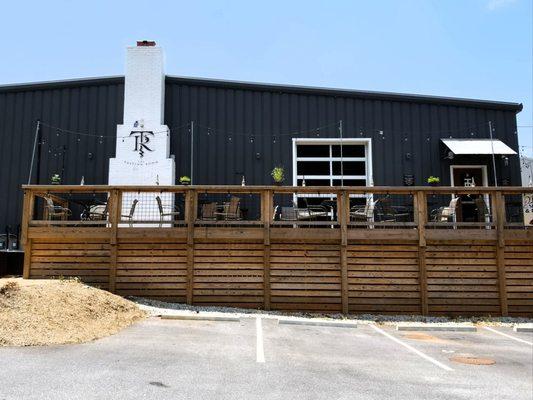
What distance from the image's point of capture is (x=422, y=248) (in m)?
8.89

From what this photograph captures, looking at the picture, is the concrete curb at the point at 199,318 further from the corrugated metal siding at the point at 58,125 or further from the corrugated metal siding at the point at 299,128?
the corrugated metal siding at the point at 58,125

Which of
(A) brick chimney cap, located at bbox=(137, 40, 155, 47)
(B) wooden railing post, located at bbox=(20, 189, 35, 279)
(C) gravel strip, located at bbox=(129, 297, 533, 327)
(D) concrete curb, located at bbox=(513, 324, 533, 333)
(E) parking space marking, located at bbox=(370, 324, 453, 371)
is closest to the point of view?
(E) parking space marking, located at bbox=(370, 324, 453, 371)

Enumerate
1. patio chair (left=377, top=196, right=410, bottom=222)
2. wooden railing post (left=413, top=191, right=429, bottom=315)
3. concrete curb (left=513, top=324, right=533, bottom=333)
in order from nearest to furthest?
concrete curb (left=513, top=324, right=533, bottom=333) → wooden railing post (left=413, top=191, right=429, bottom=315) → patio chair (left=377, top=196, right=410, bottom=222)

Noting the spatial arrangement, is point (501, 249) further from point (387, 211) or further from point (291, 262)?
point (291, 262)

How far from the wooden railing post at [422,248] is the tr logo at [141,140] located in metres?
6.81

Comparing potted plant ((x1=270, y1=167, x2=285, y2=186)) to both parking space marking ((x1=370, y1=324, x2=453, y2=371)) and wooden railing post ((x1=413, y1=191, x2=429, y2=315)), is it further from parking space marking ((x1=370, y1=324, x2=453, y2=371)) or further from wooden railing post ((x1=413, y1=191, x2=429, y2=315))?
parking space marking ((x1=370, y1=324, x2=453, y2=371))

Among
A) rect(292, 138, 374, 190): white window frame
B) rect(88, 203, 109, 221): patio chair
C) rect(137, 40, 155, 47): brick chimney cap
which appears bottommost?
rect(88, 203, 109, 221): patio chair

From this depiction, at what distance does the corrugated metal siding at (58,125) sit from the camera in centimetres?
1214

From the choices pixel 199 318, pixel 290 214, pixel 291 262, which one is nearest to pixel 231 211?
pixel 290 214

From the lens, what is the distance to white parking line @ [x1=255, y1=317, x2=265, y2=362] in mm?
5402

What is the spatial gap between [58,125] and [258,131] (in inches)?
213

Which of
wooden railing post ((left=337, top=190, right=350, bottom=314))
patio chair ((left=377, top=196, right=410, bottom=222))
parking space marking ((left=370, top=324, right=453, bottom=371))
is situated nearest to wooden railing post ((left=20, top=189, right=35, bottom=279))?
wooden railing post ((left=337, top=190, right=350, bottom=314))

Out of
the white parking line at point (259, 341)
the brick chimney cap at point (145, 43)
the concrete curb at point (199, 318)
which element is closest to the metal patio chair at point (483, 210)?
the white parking line at point (259, 341)

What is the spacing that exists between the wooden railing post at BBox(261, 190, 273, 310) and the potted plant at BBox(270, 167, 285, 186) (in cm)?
202
